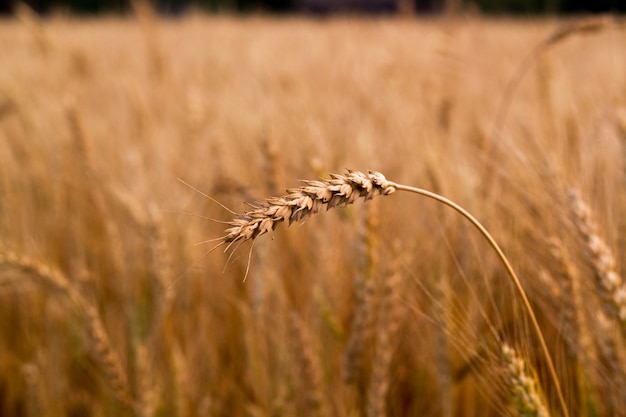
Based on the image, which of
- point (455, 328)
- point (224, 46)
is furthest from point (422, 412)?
point (224, 46)

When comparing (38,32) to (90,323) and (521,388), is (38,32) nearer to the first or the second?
(90,323)

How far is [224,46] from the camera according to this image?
13.7ft

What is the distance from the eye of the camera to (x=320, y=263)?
3.23 feet

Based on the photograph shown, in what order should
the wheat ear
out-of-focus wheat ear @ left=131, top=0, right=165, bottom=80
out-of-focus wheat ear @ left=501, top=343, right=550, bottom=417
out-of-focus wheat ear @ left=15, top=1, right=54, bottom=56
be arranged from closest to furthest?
the wheat ear, out-of-focus wheat ear @ left=501, top=343, right=550, bottom=417, out-of-focus wheat ear @ left=15, top=1, right=54, bottom=56, out-of-focus wheat ear @ left=131, top=0, right=165, bottom=80

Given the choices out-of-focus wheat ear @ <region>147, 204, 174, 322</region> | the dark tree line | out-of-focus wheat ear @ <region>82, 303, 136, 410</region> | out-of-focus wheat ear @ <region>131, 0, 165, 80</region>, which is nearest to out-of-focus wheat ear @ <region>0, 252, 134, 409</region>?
out-of-focus wheat ear @ <region>82, 303, 136, 410</region>

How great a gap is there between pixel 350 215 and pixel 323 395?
29cm

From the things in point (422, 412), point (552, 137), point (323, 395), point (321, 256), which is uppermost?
point (552, 137)

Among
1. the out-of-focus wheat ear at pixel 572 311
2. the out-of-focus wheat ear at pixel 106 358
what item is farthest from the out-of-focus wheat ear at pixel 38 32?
the out-of-focus wheat ear at pixel 572 311

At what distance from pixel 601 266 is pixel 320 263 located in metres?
0.48

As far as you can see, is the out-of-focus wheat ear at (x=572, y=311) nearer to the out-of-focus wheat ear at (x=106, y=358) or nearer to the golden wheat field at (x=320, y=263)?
the golden wheat field at (x=320, y=263)

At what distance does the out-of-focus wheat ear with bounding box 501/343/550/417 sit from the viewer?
0.52 metres

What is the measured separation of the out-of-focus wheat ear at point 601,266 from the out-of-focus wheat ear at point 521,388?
13 cm

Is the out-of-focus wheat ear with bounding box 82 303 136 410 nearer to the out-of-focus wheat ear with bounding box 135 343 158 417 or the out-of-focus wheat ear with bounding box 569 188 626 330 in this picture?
the out-of-focus wheat ear with bounding box 135 343 158 417

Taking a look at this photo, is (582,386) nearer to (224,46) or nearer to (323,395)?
(323,395)
